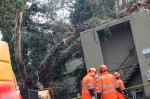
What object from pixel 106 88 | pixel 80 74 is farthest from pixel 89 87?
pixel 80 74

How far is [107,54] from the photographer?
14562 mm

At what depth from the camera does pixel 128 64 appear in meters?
13.7

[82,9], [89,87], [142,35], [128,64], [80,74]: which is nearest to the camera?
[89,87]

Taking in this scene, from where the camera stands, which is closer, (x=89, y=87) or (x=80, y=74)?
(x=89, y=87)

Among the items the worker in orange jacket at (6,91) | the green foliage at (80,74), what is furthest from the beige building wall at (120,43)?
the worker in orange jacket at (6,91)

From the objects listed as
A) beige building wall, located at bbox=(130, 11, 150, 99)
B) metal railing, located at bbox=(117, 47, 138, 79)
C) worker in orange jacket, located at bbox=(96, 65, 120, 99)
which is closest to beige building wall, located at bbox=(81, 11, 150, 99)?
beige building wall, located at bbox=(130, 11, 150, 99)

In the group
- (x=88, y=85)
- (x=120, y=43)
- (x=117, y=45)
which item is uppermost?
(x=120, y=43)

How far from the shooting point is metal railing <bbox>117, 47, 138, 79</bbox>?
523 inches

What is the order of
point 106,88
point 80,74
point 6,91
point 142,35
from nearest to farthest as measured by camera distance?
point 6,91, point 106,88, point 142,35, point 80,74

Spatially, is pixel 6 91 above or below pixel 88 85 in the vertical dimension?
above

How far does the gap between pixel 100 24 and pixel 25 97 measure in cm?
924

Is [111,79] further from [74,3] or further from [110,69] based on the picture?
[74,3]

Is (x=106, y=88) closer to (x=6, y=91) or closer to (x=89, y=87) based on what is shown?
(x=89, y=87)

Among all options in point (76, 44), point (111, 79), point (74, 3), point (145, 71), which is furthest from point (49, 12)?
point (111, 79)
